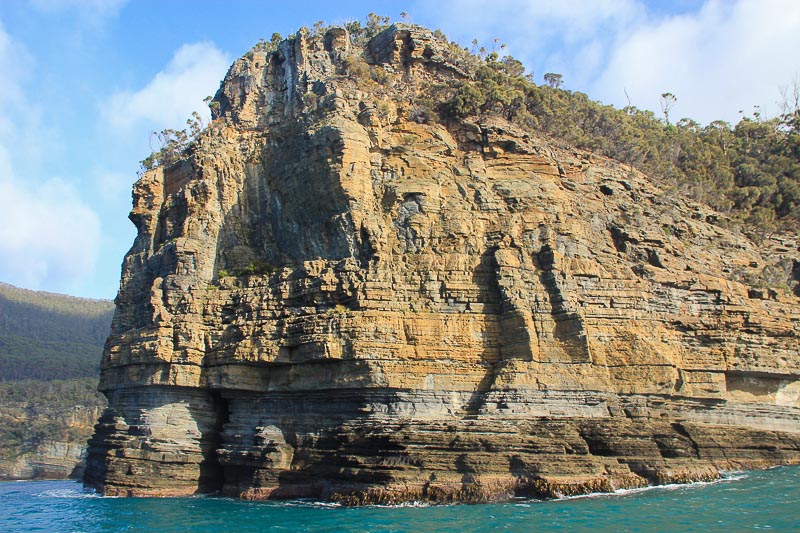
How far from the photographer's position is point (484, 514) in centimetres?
2323

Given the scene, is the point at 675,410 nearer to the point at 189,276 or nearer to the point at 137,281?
the point at 189,276

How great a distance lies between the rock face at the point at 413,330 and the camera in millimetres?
27359

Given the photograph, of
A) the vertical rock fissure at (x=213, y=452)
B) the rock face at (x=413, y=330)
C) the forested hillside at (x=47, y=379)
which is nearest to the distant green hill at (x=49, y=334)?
the forested hillside at (x=47, y=379)

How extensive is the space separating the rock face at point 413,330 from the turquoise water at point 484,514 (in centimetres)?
118

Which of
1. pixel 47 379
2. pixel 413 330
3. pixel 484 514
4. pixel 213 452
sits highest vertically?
pixel 47 379

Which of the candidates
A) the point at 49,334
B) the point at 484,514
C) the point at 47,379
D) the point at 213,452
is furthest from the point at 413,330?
the point at 49,334

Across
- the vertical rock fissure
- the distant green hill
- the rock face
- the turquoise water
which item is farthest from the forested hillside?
Answer: the turquoise water

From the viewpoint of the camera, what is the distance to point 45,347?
108 m

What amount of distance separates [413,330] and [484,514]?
789 centimetres

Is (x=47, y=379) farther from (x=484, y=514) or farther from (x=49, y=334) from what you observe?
(x=484, y=514)

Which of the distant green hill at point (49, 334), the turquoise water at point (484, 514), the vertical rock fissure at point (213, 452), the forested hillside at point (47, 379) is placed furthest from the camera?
the distant green hill at point (49, 334)

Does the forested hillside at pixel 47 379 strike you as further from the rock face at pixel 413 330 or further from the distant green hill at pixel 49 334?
the rock face at pixel 413 330

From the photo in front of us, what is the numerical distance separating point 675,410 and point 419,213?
13370 mm

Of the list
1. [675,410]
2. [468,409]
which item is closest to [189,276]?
[468,409]
